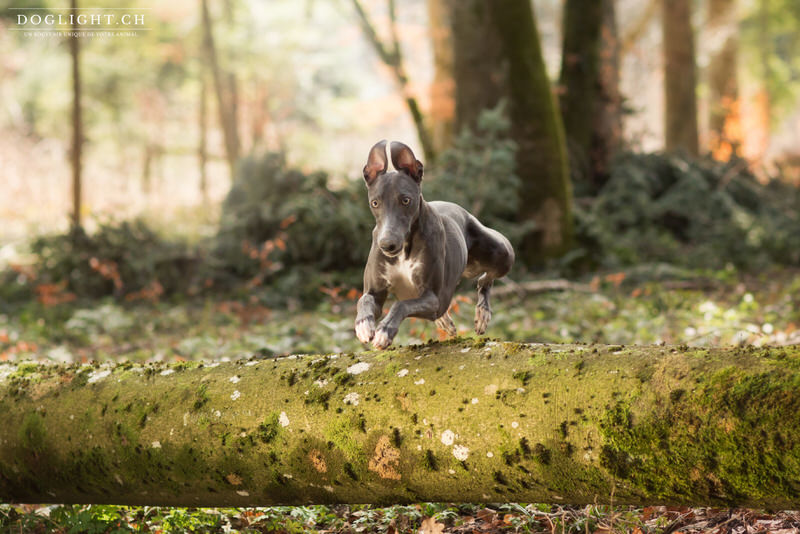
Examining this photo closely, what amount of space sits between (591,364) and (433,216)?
34.8 inches

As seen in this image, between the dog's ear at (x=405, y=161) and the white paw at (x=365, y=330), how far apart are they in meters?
0.58

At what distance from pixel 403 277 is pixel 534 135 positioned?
7455mm

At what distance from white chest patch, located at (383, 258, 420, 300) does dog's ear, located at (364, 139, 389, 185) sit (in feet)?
1.12

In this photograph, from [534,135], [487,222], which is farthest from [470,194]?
[534,135]

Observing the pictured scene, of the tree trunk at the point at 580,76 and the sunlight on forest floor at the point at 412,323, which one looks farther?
the tree trunk at the point at 580,76

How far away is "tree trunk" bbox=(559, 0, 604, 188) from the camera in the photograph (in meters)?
Answer: 12.5

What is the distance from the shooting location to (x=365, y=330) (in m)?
2.62

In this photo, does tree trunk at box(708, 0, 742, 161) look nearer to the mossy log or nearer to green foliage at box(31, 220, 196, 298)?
green foliage at box(31, 220, 196, 298)

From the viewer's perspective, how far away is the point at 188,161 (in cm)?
3183

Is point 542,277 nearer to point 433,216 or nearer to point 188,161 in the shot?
point 433,216

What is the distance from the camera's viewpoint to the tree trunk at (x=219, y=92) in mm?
17625

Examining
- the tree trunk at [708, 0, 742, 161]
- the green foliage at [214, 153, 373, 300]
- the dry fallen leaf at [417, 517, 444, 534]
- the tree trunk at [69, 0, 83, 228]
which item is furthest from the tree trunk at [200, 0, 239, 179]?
the dry fallen leaf at [417, 517, 444, 534]

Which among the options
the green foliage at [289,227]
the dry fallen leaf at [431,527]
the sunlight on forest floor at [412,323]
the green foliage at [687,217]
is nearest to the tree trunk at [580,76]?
the green foliage at [687,217]

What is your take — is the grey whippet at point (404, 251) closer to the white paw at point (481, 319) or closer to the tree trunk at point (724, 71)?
the white paw at point (481, 319)
